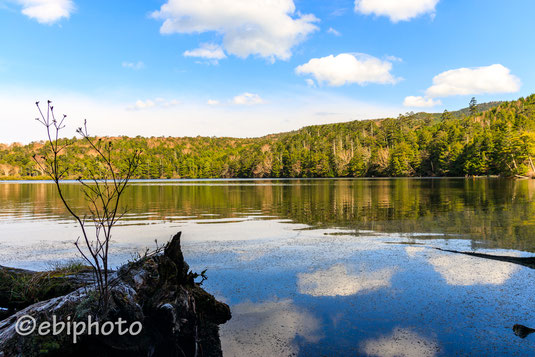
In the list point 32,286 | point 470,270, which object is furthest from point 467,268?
point 32,286

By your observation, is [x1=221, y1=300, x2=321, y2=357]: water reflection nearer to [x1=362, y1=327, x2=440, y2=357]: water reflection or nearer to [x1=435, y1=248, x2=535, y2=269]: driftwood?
[x1=362, y1=327, x2=440, y2=357]: water reflection

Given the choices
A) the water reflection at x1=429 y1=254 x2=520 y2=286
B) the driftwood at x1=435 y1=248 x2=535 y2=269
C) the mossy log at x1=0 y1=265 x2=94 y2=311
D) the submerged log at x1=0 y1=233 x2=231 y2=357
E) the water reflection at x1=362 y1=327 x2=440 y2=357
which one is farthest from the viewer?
the driftwood at x1=435 y1=248 x2=535 y2=269

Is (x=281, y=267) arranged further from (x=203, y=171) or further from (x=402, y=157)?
(x=203, y=171)

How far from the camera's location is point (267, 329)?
5.49 meters

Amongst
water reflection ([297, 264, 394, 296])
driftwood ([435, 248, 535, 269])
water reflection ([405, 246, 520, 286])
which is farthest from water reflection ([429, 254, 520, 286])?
water reflection ([297, 264, 394, 296])

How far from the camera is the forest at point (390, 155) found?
85938 millimetres

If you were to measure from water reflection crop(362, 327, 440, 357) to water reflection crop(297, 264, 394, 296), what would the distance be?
175cm

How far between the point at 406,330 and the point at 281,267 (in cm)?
397

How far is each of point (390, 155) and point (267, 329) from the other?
122 metres

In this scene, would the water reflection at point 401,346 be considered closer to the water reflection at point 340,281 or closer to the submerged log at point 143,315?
the water reflection at point 340,281

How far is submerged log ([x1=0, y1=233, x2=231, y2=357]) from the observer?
430 cm

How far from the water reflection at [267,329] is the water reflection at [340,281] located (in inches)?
38.6

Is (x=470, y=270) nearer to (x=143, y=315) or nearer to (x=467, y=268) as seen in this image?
(x=467, y=268)

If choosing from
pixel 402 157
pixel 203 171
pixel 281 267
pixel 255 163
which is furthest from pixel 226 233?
pixel 203 171
